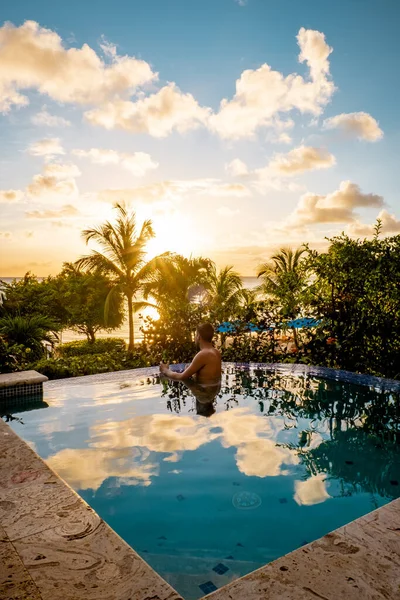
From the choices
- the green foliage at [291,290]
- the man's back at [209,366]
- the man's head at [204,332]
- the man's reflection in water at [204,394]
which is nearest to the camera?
the man's reflection in water at [204,394]

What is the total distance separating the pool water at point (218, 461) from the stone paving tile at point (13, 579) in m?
1.20

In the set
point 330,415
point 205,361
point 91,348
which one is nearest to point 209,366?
point 205,361

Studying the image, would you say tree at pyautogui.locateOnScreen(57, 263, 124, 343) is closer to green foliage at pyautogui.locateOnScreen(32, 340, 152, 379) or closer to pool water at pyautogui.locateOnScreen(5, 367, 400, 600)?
green foliage at pyautogui.locateOnScreen(32, 340, 152, 379)

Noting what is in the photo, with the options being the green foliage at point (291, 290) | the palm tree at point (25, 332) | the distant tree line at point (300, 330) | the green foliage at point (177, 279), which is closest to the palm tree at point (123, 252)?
the green foliage at point (177, 279)

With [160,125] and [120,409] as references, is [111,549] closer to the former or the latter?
[120,409]

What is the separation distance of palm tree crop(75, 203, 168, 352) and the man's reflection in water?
13250 millimetres

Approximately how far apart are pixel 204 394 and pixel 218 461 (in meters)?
2.91

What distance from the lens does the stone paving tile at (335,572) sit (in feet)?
7.05

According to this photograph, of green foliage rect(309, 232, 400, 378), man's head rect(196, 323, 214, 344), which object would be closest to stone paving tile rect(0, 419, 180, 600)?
man's head rect(196, 323, 214, 344)

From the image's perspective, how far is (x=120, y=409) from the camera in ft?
24.1

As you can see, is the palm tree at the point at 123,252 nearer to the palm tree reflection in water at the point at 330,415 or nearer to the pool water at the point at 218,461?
the palm tree reflection in water at the point at 330,415

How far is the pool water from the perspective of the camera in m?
3.67

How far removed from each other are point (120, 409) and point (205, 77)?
7884mm

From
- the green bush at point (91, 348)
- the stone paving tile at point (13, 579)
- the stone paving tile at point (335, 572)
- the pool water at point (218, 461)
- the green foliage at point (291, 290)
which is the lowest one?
the green bush at point (91, 348)
